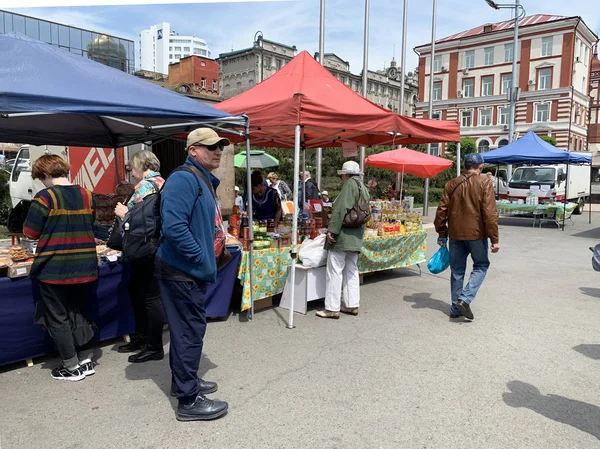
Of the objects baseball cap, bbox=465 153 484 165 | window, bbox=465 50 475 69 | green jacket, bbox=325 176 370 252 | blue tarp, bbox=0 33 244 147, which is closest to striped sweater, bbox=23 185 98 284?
blue tarp, bbox=0 33 244 147

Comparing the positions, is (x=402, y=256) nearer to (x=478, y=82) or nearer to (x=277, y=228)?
(x=277, y=228)

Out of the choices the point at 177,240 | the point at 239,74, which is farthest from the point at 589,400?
the point at 239,74

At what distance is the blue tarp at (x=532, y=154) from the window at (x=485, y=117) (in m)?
42.1

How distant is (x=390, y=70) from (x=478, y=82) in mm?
29985

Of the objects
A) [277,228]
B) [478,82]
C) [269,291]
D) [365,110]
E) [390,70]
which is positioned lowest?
[269,291]

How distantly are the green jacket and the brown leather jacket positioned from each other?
3.27 feet

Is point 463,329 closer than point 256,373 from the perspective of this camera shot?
No

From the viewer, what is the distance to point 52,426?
3.08 meters

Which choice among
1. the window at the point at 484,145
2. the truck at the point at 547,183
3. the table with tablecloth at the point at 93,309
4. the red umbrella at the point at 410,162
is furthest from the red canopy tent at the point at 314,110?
the window at the point at 484,145

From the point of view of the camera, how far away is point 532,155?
14.5 metres

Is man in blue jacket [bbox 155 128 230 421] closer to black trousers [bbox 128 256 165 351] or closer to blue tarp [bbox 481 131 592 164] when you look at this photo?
black trousers [bbox 128 256 165 351]

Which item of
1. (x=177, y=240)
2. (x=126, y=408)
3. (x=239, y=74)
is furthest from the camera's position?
(x=239, y=74)

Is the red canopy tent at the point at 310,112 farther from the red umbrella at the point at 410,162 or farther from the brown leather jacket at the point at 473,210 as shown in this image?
the red umbrella at the point at 410,162

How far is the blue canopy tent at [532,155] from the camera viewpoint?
566 inches
